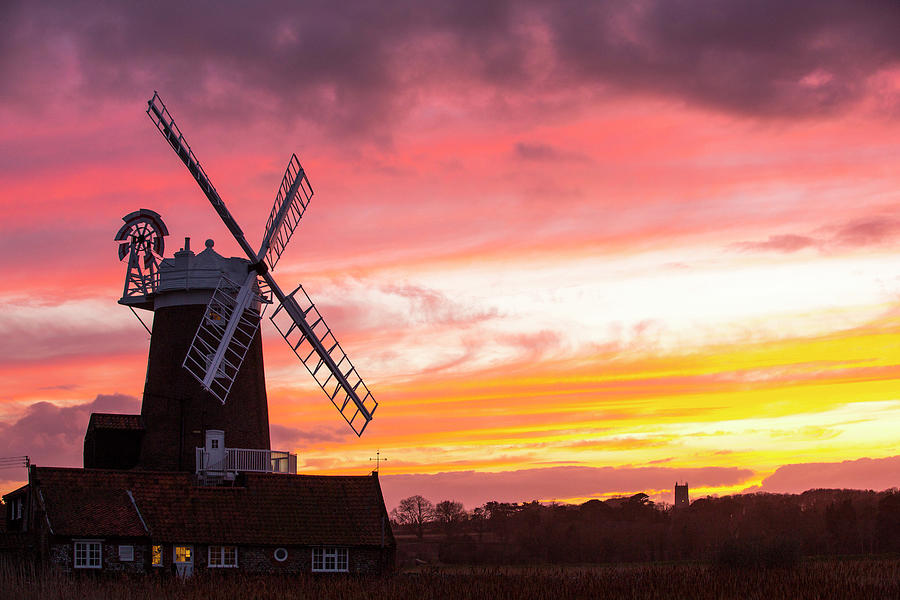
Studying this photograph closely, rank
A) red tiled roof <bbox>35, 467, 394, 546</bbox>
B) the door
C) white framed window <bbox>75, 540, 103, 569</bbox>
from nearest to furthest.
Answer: white framed window <bbox>75, 540, 103, 569</bbox> < the door < red tiled roof <bbox>35, 467, 394, 546</bbox>

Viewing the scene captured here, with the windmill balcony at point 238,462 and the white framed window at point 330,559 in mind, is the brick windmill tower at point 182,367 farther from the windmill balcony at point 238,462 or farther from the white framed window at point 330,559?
the white framed window at point 330,559

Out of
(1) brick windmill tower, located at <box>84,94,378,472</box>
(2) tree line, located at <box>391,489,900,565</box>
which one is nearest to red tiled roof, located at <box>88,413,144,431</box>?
(1) brick windmill tower, located at <box>84,94,378,472</box>

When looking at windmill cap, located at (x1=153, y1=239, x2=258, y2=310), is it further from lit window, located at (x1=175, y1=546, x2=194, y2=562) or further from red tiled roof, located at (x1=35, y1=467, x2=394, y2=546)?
lit window, located at (x1=175, y1=546, x2=194, y2=562)

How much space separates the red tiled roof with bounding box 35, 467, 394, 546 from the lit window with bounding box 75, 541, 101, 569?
1.49ft

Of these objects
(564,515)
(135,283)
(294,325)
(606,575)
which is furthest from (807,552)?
(135,283)

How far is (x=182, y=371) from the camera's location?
1750 inches

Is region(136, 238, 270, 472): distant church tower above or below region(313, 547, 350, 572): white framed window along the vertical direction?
above

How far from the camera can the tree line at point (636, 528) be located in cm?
8656

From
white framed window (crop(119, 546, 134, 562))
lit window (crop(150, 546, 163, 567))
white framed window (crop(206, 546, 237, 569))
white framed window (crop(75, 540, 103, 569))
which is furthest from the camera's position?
white framed window (crop(206, 546, 237, 569))

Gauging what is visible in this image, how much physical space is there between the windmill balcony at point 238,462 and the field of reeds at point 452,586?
16.8 ft

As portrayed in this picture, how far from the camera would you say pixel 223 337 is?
4391 centimetres

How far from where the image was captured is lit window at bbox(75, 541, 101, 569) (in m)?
39.6

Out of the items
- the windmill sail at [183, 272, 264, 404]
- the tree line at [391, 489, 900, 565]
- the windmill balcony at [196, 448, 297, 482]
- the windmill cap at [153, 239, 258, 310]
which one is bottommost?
the tree line at [391, 489, 900, 565]

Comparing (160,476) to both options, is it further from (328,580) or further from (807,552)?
(807,552)
